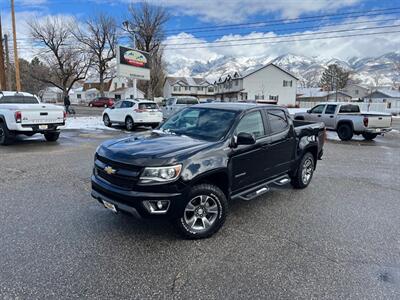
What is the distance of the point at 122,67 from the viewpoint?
2166 cm

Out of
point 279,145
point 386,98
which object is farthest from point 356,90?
point 279,145

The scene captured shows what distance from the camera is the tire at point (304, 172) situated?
19.7 feet

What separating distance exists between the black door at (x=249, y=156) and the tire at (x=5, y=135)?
902 cm

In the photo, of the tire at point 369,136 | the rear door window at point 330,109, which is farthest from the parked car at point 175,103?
the tire at point 369,136

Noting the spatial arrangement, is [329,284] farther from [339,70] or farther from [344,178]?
[339,70]

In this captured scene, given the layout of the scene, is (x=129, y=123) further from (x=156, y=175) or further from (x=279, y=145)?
(x=156, y=175)

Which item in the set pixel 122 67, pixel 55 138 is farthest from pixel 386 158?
pixel 122 67

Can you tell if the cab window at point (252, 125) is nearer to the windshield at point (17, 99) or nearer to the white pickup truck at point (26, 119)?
the white pickup truck at point (26, 119)

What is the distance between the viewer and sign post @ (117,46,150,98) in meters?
21.5

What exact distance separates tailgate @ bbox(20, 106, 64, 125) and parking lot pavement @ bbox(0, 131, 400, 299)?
15.3 feet

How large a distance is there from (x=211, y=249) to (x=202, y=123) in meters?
1.97

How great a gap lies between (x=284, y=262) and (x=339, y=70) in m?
100

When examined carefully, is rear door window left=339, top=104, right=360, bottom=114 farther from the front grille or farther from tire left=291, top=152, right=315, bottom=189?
the front grille

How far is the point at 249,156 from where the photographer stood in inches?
176
